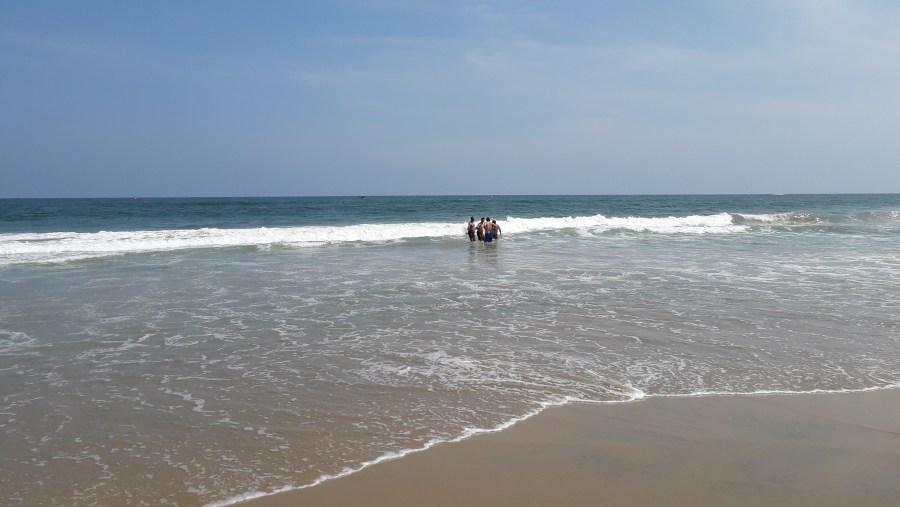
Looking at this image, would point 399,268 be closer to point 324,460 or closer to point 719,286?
point 719,286

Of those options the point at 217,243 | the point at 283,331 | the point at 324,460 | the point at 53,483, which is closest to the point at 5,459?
the point at 53,483

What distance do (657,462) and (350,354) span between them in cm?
416

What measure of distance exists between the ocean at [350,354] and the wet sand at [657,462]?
317 mm

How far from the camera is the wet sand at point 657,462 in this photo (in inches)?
163

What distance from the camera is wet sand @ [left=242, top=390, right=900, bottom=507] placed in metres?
4.15

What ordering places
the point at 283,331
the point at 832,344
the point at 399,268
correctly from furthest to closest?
the point at 399,268
the point at 283,331
the point at 832,344

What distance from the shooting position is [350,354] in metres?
7.73

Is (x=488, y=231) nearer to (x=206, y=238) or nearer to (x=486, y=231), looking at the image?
(x=486, y=231)

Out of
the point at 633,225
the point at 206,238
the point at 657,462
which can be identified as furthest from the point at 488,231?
the point at 657,462

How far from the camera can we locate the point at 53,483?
434 centimetres

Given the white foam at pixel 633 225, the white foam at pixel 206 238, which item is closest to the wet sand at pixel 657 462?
the white foam at pixel 206 238

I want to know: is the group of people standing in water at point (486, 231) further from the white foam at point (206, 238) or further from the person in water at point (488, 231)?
the white foam at point (206, 238)

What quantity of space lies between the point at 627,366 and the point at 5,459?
5.91 meters

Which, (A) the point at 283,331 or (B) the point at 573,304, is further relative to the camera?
(B) the point at 573,304
